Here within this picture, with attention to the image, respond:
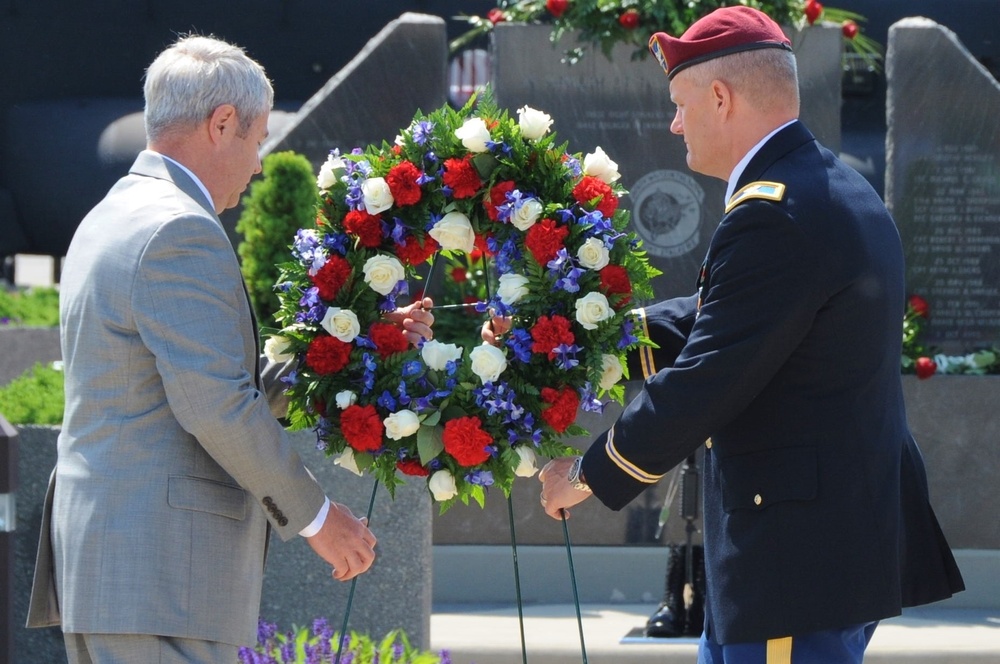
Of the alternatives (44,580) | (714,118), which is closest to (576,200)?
(714,118)

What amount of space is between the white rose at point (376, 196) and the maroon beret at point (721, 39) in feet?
2.48

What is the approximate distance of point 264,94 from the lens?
9.37 ft

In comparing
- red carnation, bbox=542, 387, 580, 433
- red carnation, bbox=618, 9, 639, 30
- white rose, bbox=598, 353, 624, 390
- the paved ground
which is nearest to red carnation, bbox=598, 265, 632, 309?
white rose, bbox=598, 353, 624, 390

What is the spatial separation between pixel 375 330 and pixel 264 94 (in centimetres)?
64

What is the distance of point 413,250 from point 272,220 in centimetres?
226

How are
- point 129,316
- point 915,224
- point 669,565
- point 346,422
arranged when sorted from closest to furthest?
point 129,316 < point 346,422 < point 669,565 < point 915,224

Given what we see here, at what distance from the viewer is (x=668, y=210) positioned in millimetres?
6742

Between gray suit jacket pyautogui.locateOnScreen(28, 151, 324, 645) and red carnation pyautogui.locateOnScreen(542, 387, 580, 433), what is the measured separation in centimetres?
70

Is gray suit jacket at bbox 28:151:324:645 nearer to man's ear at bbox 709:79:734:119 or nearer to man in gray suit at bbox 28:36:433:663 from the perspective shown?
man in gray suit at bbox 28:36:433:663

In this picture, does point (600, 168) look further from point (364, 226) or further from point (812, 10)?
point (812, 10)

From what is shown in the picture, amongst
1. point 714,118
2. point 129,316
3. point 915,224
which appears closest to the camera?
point 129,316

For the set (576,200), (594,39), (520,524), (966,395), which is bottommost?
(520,524)

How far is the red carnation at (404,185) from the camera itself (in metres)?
3.18

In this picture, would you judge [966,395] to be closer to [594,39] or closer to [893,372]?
[594,39]
